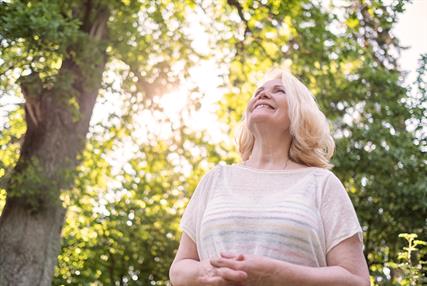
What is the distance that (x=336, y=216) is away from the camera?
7.98ft

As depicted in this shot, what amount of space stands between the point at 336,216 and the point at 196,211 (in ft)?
1.90

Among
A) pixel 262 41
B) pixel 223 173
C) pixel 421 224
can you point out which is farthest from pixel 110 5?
pixel 223 173

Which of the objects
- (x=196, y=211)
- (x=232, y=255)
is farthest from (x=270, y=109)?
(x=232, y=255)

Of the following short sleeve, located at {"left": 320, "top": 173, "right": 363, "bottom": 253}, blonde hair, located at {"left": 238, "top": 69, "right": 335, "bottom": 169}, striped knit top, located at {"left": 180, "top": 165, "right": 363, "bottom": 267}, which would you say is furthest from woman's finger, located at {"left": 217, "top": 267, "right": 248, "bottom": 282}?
blonde hair, located at {"left": 238, "top": 69, "right": 335, "bottom": 169}

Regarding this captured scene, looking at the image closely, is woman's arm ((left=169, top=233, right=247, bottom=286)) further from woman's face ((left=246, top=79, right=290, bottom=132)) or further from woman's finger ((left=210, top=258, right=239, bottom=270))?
woman's face ((left=246, top=79, right=290, bottom=132))

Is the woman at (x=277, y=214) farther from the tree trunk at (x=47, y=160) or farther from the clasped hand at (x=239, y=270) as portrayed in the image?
the tree trunk at (x=47, y=160)

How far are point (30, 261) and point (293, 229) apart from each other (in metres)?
6.10

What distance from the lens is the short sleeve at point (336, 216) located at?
A: 2.39 meters

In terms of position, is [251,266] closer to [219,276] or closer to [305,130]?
[219,276]

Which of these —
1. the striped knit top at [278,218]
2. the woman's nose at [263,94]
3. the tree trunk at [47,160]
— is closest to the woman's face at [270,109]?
the woman's nose at [263,94]

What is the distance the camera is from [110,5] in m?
8.98

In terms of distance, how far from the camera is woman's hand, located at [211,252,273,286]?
221 cm

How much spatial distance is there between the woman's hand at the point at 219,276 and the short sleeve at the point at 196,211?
0.29 metres

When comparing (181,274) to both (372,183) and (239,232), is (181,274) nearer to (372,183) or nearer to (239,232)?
(239,232)
